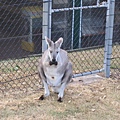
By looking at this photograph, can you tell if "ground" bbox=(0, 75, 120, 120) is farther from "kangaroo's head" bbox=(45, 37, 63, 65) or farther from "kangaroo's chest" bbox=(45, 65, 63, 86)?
"kangaroo's head" bbox=(45, 37, 63, 65)

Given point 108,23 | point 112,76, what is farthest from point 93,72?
point 108,23

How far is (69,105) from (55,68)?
53 centimetres

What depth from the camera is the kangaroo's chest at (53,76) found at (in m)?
4.73

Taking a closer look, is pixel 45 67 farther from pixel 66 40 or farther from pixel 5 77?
pixel 66 40

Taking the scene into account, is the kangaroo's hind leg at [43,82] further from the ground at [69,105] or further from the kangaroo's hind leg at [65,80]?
the kangaroo's hind leg at [65,80]

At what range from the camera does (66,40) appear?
8.68 metres

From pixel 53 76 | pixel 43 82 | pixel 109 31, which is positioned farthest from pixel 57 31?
pixel 53 76

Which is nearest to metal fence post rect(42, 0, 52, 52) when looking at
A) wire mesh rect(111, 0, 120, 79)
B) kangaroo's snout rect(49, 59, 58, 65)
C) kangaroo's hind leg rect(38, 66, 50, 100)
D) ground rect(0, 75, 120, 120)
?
kangaroo's hind leg rect(38, 66, 50, 100)

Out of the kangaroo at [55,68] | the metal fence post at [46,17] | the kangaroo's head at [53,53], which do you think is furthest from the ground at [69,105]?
the metal fence post at [46,17]

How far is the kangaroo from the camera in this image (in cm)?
463

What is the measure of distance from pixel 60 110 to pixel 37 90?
2.52 ft

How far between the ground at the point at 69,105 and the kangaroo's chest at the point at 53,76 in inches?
9.7

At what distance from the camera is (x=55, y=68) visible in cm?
471

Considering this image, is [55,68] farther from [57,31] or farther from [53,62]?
[57,31]
